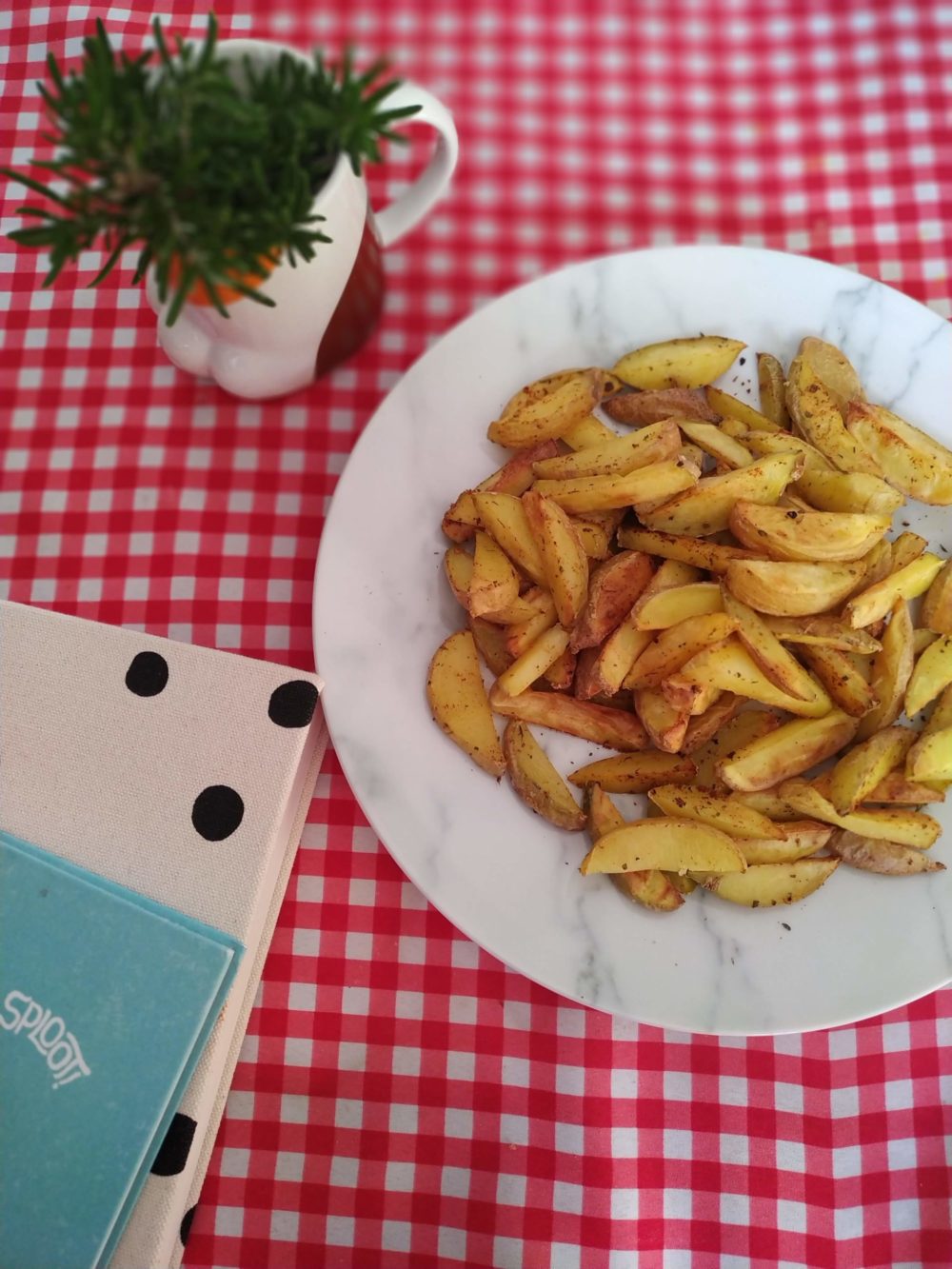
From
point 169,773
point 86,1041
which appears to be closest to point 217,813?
point 169,773

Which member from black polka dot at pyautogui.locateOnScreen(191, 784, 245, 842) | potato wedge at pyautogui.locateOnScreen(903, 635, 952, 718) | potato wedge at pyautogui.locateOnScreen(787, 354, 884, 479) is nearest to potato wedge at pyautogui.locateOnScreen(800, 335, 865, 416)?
potato wedge at pyautogui.locateOnScreen(787, 354, 884, 479)

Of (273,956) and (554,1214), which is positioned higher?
(273,956)

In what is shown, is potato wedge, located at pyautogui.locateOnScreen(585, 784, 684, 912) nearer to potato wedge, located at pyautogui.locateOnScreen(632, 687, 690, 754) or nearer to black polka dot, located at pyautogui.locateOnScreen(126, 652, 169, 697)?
potato wedge, located at pyautogui.locateOnScreen(632, 687, 690, 754)

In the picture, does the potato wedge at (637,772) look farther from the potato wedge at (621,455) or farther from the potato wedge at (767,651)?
the potato wedge at (621,455)

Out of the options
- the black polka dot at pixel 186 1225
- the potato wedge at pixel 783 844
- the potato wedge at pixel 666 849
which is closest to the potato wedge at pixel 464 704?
the potato wedge at pixel 666 849

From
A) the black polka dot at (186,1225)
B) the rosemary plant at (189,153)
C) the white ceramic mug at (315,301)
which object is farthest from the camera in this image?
the black polka dot at (186,1225)

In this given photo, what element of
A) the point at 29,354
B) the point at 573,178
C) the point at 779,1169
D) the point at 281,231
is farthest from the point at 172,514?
the point at 779,1169

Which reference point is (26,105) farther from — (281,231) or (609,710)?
(609,710)
